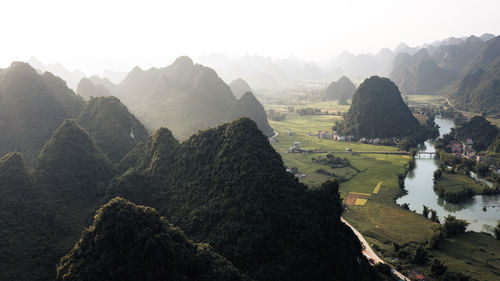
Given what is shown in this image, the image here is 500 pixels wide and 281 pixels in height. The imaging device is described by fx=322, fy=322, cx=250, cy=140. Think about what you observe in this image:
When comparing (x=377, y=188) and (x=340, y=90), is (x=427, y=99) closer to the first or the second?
(x=340, y=90)

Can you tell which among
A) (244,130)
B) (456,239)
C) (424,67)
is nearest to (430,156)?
(456,239)

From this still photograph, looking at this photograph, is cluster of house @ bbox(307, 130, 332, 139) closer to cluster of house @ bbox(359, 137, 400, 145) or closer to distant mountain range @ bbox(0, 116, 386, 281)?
cluster of house @ bbox(359, 137, 400, 145)

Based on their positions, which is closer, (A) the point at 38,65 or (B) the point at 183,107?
(B) the point at 183,107

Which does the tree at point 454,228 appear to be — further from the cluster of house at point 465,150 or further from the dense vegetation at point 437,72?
the dense vegetation at point 437,72

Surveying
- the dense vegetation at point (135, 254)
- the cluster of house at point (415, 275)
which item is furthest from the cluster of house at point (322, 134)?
the dense vegetation at point (135, 254)

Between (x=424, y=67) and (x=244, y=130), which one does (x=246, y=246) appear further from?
(x=424, y=67)

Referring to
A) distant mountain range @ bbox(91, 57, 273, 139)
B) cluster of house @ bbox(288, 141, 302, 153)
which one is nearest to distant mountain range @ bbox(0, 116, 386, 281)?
distant mountain range @ bbox(91, 57, 273, 139)
